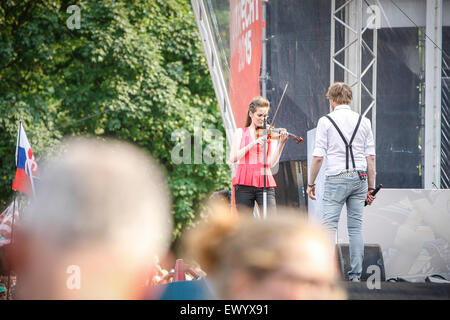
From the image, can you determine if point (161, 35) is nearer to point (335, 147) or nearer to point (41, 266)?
point (335, 147)

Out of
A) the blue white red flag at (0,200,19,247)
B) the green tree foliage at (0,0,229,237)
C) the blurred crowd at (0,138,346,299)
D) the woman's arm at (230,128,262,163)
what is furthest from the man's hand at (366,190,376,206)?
the green tree foliage at (0,0,229,237)

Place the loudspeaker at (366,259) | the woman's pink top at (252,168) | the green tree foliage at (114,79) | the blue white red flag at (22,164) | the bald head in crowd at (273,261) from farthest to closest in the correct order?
the green tree foliage at (114,79) → the blue white red flag at (22,164) → the woman's pink top at (252,168) → the loudspeaker at (366,259) → the bald head in crowd at (273,261)

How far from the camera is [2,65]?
1340 cm

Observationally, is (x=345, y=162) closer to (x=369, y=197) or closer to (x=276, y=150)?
(x=369, y=197)

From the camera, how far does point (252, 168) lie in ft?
15.4

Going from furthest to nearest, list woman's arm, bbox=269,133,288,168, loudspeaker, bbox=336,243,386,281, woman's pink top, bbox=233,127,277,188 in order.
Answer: woman's pink top, bbox=233,127,277,188 < woman's arm, bbox=269,133,288,168 < loudspeaker, bbox=336,243,386,281

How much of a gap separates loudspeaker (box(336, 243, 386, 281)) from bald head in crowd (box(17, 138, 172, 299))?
11.1 feet

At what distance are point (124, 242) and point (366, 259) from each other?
376 cm

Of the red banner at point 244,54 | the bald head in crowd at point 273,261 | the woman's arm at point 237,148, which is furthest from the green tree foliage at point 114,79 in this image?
the bald head in crowd at point 273,261

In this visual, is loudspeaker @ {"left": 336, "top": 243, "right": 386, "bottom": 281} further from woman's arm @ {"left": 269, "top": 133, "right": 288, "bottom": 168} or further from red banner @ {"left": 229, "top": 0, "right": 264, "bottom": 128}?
red banner @ {"left": 229, "top": 0, "right": 264, "bottom": 128}

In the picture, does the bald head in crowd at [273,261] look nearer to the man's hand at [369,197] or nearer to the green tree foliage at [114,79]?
the man's hand at [369,197]

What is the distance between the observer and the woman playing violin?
4676mm

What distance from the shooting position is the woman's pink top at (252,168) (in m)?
4.68

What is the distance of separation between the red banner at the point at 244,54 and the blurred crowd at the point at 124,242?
5.64 m
